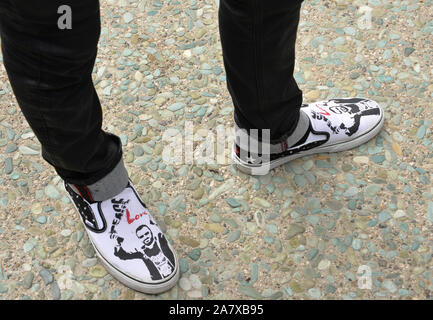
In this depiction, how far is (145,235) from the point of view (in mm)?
1244

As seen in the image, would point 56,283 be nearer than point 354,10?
Yes

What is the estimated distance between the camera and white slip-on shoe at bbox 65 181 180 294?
1.21 metres

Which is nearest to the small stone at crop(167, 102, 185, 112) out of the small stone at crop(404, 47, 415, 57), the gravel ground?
the gravel ground

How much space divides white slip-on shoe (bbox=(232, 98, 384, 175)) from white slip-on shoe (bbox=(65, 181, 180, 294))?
30 centimetres

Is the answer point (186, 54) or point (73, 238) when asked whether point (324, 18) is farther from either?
point (73, 238)

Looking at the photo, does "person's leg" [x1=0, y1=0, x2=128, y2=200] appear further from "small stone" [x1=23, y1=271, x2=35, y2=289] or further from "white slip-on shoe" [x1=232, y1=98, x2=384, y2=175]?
"white slip-on shoe" [x1=232, y1=98, x2=384, y2=175]

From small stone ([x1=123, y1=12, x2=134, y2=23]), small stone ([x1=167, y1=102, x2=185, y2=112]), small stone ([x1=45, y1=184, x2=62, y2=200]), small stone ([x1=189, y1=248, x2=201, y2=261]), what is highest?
small stone ([x1=123, y1=12, x2=134, y2=23])

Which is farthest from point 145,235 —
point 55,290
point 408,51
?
point 408,51

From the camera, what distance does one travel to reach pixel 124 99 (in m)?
1.59


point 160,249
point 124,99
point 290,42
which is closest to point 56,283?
point 160,249

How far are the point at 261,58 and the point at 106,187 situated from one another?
1.53 feet

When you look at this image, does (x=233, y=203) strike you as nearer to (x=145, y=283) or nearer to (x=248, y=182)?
(x=248, y=182)

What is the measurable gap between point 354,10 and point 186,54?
1.96 feet

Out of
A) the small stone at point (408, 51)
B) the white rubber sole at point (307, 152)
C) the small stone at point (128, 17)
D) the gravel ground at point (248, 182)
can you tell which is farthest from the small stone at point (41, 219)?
the small stone at point (408, 51)
